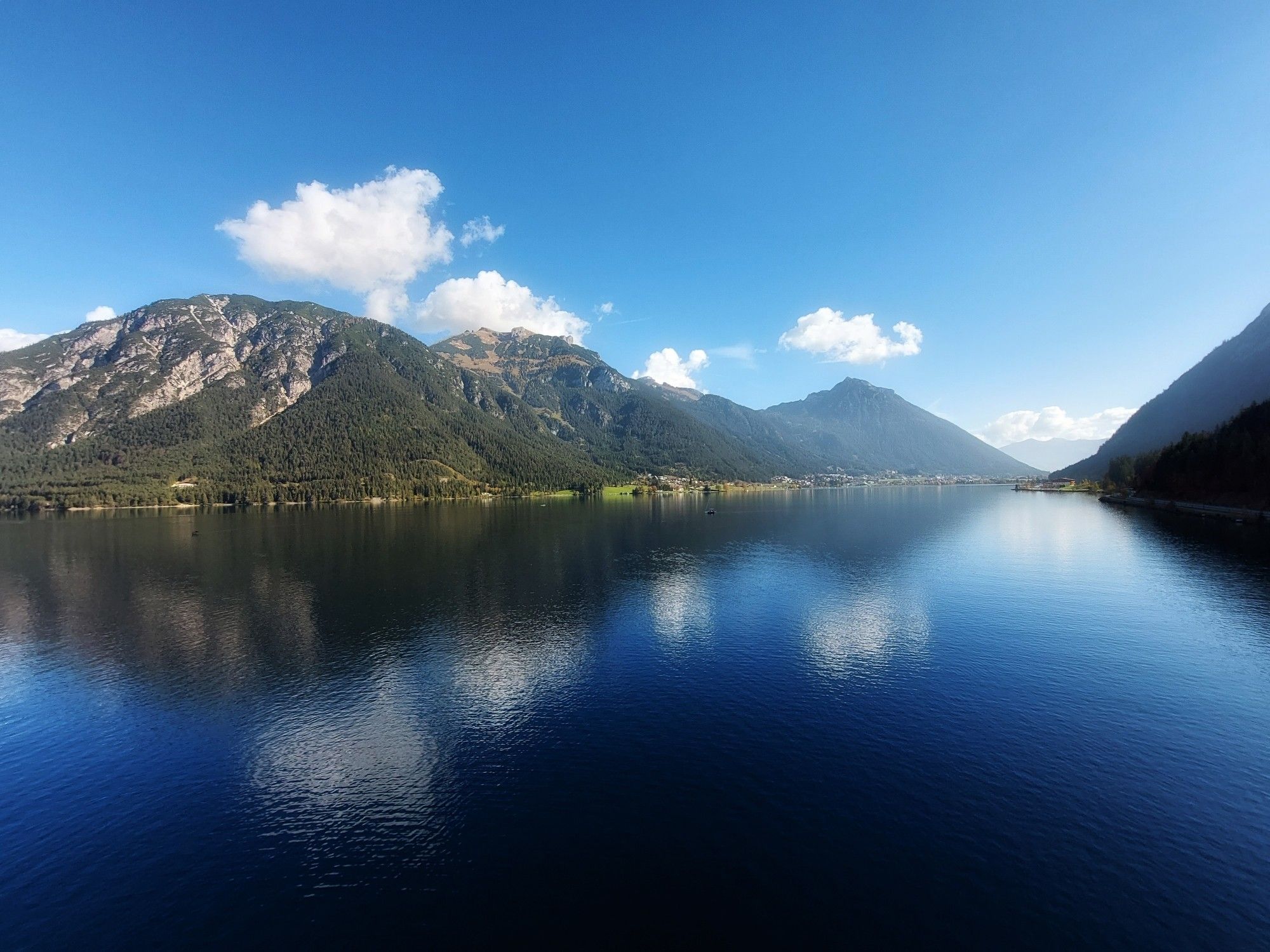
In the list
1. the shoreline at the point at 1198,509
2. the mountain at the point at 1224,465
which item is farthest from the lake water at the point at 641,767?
the mountain at the point at 1224,465

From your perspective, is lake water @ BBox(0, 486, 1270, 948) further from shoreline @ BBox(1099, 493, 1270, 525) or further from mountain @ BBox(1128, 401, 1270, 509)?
mountain @ BBox(1128, 401, 1270, 509)

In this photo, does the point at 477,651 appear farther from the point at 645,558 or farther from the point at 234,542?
the point at 234,542

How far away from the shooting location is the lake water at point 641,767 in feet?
65.6

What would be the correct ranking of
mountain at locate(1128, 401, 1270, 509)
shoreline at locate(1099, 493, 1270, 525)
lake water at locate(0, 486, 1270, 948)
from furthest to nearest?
mountain at locate(1128, 401, 1270, 509), shoreline at locate(1099, 493, 1270, 525), lake water at locate(0, 486, 1270, 948)

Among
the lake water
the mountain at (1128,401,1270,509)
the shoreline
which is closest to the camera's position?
the lake water

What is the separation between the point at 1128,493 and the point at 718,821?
241 metres

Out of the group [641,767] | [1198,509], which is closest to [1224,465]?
[1198,509]

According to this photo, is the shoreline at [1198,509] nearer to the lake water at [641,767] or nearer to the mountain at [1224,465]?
the mountain at [1224,465]

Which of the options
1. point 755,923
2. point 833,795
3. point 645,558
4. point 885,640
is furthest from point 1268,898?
point 645,558

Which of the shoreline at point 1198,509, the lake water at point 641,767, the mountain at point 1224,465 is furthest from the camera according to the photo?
the mountain at point 1224,465

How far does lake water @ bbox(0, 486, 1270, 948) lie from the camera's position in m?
20.0

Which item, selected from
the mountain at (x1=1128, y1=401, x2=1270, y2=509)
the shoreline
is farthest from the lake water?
the mountain at (x1=1128, y1=401, x2=1270, y2=509)

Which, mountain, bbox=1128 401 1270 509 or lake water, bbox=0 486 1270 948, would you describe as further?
mountain, bbox=1128 401 1270 509

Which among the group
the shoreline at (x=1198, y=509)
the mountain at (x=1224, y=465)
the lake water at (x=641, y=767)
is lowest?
the lake water at (x=641, y=767)
